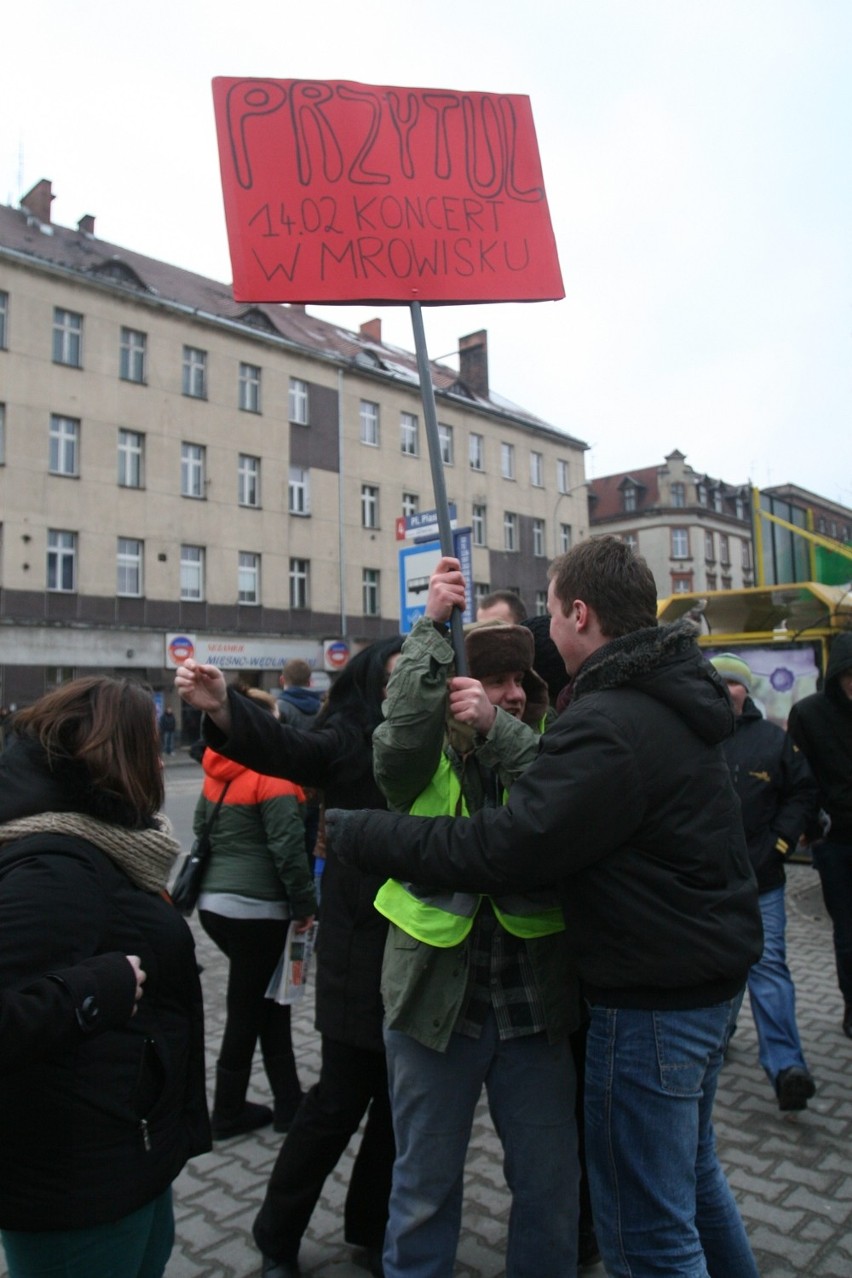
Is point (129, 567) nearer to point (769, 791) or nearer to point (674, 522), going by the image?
point (769, 791)

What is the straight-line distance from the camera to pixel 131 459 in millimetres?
30641

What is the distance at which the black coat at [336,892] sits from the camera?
2895 millimetres

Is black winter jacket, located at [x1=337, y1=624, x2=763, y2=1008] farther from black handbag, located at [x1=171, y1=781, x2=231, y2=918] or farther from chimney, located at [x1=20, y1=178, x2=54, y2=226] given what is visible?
chimney, located at [x1=20, y1=178, x2=54, y2=226]

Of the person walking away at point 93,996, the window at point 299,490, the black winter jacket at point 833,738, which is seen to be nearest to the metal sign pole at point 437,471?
the person walking away at point 93,996

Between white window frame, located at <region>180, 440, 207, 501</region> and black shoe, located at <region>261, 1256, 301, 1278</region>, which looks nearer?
black shoe, located at <region>261, 1256, 301, 1278</region>

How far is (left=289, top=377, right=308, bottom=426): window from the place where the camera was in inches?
1388

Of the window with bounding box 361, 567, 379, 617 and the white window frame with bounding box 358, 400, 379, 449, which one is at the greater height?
the white window frame with bounding box 358, 400, 379, 449

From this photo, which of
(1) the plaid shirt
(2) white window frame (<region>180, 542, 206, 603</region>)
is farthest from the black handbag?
(2) white window frame (<region>180, 542, 206, 603</region>)

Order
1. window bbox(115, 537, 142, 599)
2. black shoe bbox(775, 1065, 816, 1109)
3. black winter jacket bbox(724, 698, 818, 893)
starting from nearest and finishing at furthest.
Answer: black shoe bbox(775, 1065, 816, 1109) → black winter jacket bbox(724, 698, 818, 893) → window bbox(115, 537, 142, 599)

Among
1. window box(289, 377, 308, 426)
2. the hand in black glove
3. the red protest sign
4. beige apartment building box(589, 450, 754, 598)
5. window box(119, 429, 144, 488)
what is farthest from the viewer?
beige apartment building box(589, 450, 754, 598)

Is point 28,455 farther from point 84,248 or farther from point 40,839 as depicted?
point 40,839

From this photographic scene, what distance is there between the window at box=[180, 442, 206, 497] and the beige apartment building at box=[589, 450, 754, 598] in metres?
41.5

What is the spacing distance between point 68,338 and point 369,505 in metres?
12.6

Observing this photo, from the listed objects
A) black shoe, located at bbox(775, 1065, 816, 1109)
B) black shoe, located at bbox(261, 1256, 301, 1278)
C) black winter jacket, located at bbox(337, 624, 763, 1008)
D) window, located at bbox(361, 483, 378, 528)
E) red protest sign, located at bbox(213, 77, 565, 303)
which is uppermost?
window, located at bbox(361, 483, 378, 528)
